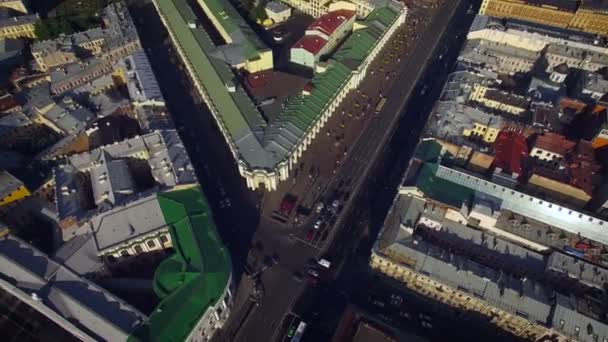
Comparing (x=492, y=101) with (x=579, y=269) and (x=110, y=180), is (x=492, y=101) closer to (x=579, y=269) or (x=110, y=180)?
(x=579, y=269)

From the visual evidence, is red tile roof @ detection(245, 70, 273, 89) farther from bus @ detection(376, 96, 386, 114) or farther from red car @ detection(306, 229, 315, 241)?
red car @ detection(306, 229, 315, 241)

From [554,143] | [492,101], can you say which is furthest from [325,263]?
[492,101]

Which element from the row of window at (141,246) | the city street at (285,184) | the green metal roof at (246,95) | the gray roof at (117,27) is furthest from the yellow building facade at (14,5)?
the row of window at (141,246)

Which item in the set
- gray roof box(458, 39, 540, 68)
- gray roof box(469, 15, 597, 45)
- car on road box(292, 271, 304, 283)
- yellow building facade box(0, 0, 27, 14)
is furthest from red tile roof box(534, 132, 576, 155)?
yellow building facade box(0, 0, 27, 14)

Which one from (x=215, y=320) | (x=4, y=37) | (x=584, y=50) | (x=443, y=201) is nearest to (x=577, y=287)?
(x=443, y=201)

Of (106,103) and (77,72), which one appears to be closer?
(106,103)

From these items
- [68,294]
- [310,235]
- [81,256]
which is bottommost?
[68,294]

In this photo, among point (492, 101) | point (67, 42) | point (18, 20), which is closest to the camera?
point (492, 101)
